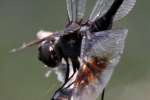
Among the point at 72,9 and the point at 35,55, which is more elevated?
the point at 72,9

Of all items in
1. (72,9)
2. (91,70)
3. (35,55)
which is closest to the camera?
(91,70)

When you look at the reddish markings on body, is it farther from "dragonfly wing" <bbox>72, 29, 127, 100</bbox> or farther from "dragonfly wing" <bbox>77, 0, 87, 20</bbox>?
"dragonfly wing" <bbox>77, 0, 87, 20</bbox>

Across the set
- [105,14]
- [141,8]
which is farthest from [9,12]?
[105,14]

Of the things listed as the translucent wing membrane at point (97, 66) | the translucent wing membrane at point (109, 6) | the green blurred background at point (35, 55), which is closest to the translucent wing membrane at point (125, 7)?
the translucent wing membrane at point (109, 6)

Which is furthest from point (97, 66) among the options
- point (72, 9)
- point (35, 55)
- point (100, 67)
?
point (35, 55)

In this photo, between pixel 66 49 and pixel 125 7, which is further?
pixel 125 7

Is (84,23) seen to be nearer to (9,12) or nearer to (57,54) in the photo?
(57,54)

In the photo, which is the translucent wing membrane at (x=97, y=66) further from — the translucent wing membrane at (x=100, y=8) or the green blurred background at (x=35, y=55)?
the green blurred background at (x=35, y=55)

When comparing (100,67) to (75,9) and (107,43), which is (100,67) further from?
(75,9)
